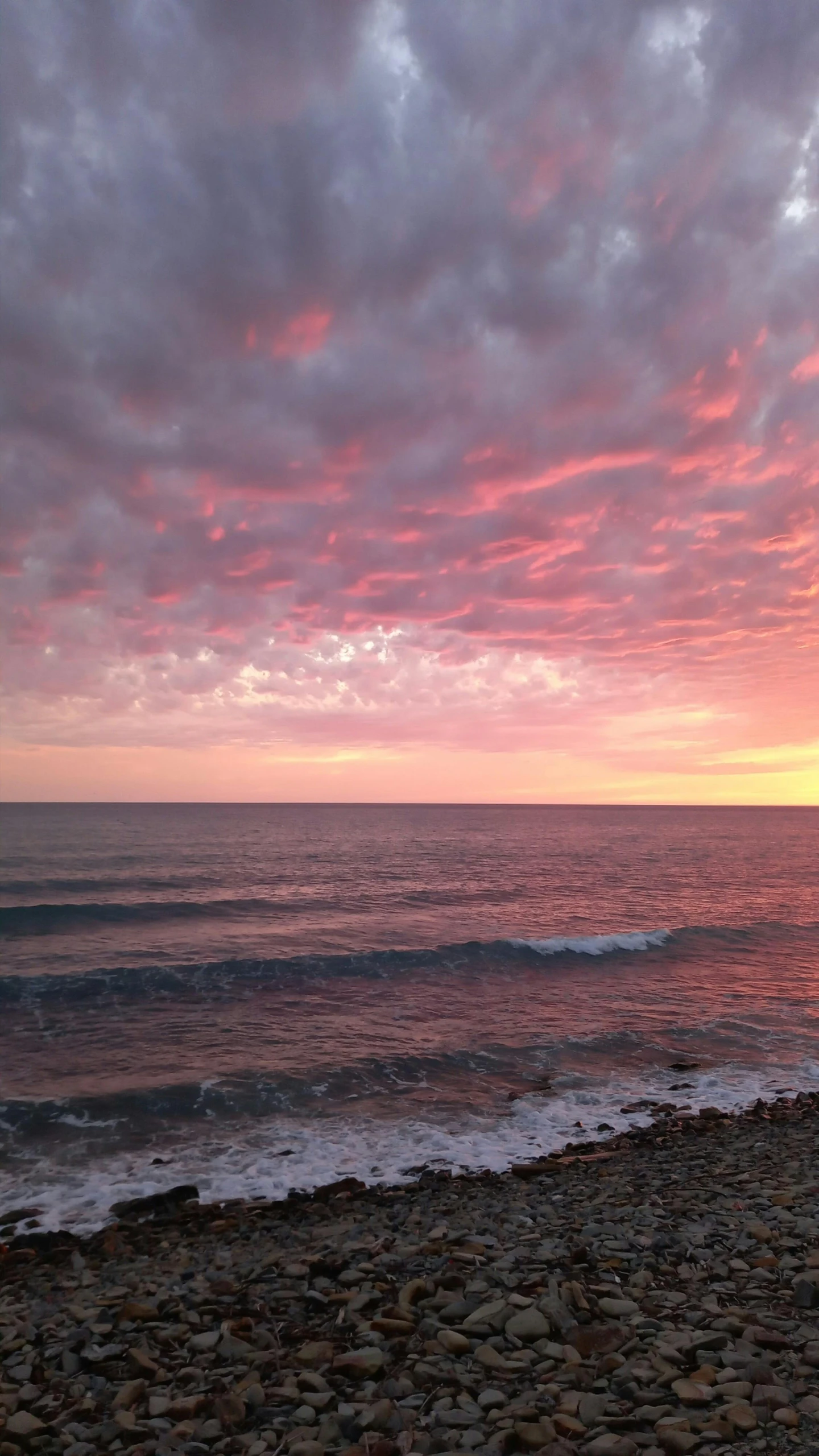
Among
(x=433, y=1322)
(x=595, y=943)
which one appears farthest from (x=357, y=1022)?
(x=433, y=1322)

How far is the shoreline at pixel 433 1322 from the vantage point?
17.6ft

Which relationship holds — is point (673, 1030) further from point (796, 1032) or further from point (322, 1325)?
point (322, 1325)

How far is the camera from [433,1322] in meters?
6.92

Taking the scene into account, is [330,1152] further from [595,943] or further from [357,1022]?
[595,943]

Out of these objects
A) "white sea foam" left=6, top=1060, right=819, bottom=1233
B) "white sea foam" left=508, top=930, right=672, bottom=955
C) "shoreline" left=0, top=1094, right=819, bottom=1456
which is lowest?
"white sea foam" left=508, top=930, right=672, bottom=955

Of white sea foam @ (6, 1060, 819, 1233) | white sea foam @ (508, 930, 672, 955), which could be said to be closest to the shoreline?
Result: white sea foam @ (6, 1060, 819, 1233)

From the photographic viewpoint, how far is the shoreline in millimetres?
5371

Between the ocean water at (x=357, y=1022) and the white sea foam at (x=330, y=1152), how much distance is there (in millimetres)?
60

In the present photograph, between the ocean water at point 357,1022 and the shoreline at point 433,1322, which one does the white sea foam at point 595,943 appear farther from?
the shoreline at point 433,1322

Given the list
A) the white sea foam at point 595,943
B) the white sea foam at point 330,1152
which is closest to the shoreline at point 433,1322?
the white sea foam at point 330,1152

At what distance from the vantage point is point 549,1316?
675cm

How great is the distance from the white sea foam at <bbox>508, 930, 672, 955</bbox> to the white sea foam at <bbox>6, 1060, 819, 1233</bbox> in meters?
15.3

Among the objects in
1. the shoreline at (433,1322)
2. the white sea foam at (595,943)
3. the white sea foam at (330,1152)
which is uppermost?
the shoreline at (433,1322)

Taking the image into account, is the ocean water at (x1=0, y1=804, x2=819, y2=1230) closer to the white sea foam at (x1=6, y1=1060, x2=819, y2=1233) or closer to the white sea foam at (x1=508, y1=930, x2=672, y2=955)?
the white sea foam at (x1=6, y1=1060, x2=819, y2=1233)
